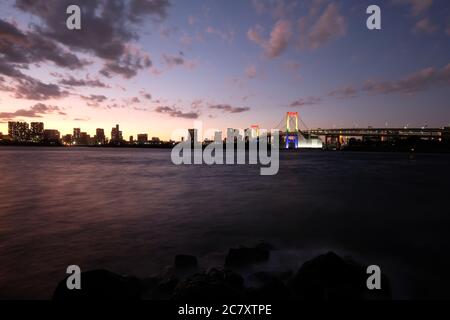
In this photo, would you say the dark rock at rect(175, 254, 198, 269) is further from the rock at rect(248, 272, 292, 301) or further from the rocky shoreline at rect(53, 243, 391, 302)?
the rock at rect(248, 272, 292, 301)

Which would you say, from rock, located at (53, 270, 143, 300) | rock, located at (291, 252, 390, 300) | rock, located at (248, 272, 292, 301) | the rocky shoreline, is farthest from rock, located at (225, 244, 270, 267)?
rock, located at (53, 270, 143, 300)

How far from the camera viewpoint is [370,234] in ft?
30.4

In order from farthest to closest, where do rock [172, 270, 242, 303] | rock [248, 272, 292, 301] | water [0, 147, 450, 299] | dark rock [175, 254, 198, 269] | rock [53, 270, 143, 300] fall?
water [0, 147, 450, 299], dark rock [175, 254, 198, 269], rock [248, 272, 292, 301], rock [53, 270, 143, 300], rock [172, 270, 242, 303]

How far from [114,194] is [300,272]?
47.9 feet

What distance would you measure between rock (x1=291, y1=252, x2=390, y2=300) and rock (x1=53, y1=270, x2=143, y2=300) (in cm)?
268

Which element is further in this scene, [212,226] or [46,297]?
[212,226]

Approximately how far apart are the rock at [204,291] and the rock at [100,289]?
0.86 metres

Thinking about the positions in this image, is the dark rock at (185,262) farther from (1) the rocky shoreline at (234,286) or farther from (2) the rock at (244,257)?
(2) the rock at (244,257)

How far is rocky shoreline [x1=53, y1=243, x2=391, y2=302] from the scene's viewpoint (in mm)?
4062

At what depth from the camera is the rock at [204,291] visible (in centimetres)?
→ 394

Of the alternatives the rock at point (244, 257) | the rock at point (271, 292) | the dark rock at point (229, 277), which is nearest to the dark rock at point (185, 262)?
the rock at point (244, 257)

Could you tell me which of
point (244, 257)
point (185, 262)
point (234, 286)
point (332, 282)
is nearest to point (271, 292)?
point (234, 286)

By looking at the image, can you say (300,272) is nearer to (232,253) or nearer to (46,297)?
(232,253)
